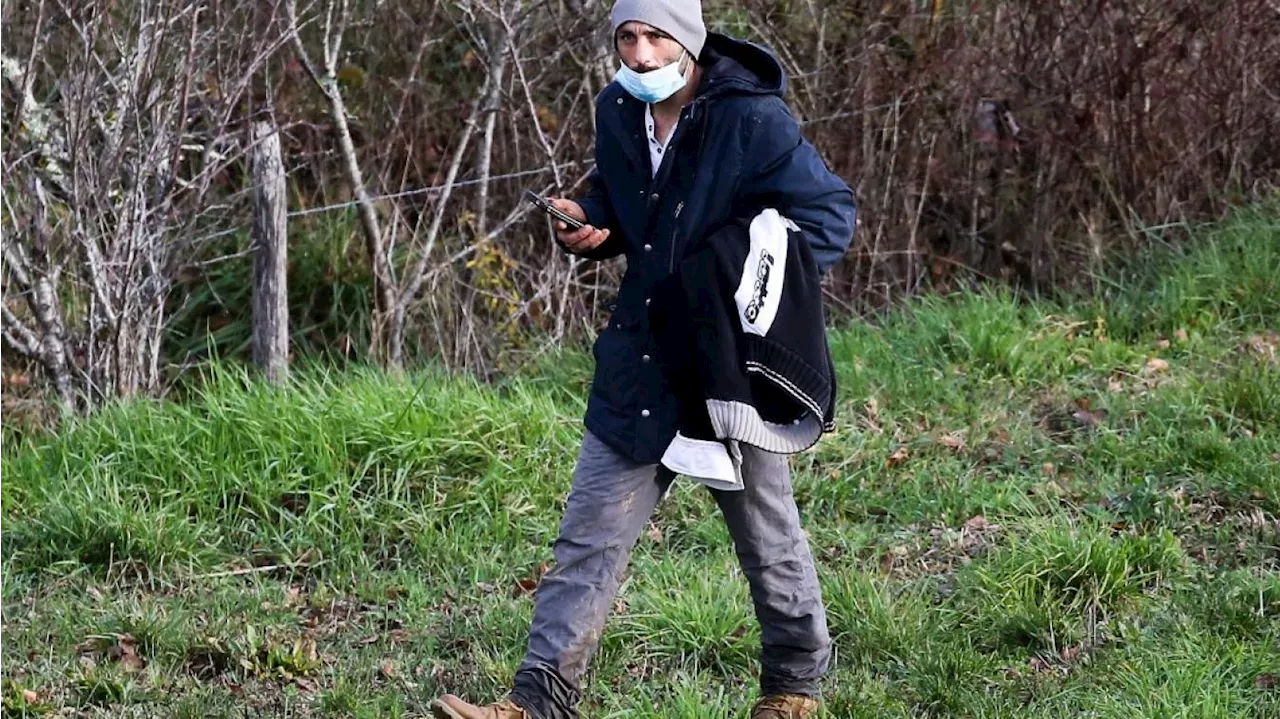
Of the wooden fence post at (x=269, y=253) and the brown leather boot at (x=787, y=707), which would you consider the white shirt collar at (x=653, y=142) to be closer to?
the brown leather boot at (x=787, y=707)

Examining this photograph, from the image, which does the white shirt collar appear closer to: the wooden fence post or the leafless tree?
the leafless tree

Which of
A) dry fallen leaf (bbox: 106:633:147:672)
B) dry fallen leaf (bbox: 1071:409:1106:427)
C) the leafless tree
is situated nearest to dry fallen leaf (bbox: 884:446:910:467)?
dry fallen leaf (bbox: 1071:409:1106:427)

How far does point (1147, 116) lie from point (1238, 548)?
140 inches

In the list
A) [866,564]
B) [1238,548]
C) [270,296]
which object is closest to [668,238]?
[866,564]

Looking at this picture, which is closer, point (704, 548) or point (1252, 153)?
point (704, 548)

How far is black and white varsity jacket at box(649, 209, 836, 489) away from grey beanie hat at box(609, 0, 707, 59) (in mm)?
458

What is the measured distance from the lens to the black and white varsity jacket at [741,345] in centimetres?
375

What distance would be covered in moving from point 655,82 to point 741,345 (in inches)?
25.7

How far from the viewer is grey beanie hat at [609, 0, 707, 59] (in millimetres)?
3803

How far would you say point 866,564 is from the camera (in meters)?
5.44

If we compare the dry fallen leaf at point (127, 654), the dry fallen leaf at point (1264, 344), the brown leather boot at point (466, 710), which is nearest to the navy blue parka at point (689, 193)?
the brown leather boot at point (466, 710)

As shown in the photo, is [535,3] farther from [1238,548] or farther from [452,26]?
[1238,548]

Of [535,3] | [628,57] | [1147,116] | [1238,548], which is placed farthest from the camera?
[1147,116]

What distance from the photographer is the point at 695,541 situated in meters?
5.70
